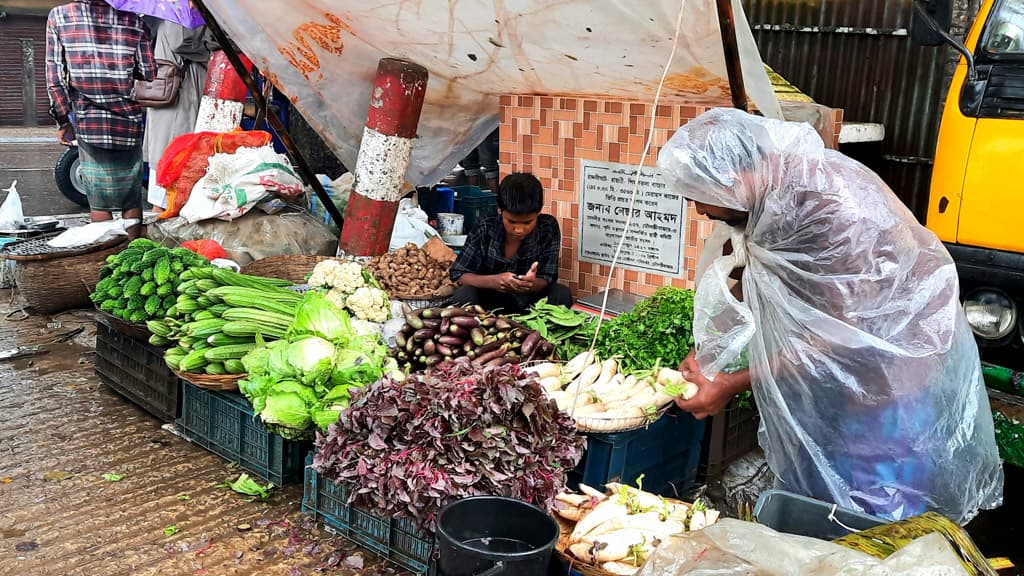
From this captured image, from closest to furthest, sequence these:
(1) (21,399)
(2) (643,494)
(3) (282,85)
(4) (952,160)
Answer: (2) (643,494) → (4) (952,160) → (1) (21,399) → (3) (282,85)

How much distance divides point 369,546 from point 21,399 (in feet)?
9.79

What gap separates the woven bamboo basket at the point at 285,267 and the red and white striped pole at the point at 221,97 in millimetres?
2724

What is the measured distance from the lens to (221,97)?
8742mm

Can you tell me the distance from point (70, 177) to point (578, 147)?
7185mm

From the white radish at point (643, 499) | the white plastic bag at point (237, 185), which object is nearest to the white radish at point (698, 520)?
the white radish at point (643, 499)

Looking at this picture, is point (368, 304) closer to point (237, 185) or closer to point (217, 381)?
point (217, 381)

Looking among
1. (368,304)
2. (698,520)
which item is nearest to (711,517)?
(698,520)

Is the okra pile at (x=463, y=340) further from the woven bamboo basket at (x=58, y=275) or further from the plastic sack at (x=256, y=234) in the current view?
the woven bamboo basket at (x=58, y=275)

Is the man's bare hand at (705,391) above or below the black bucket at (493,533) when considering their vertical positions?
above

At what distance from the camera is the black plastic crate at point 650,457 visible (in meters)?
3.93

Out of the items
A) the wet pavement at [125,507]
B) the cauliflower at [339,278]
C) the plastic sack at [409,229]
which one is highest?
the plastic sack at [409,229]

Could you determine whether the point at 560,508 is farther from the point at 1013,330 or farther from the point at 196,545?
the point at 1013,330

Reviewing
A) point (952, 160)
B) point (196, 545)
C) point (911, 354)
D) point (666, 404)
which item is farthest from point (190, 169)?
point (911, 354)

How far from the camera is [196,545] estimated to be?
3.95m
